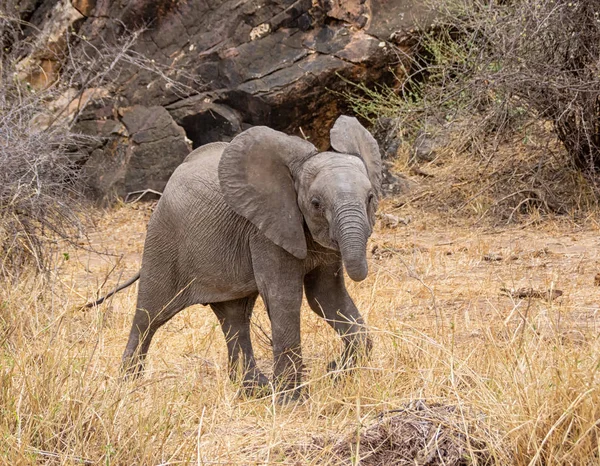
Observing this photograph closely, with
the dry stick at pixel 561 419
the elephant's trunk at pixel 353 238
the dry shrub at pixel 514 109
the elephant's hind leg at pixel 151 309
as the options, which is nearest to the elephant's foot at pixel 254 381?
the elephant's hind leg at pixel 151 309

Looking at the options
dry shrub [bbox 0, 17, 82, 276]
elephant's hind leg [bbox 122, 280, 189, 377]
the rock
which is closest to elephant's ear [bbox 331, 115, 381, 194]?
elephant's hind leg [bbox 122, 280, 189, 377]

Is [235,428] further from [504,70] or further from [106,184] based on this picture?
[106,184]

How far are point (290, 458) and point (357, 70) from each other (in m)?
8.14

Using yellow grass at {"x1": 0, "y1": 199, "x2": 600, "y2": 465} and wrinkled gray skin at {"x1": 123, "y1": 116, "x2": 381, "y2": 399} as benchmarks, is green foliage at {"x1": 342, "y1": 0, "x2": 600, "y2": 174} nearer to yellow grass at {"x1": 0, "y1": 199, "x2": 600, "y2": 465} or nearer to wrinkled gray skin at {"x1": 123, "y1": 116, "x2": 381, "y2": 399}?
yellow grass at {"x1": 0, "y1": 199, "x2": 600, "y2": 465}

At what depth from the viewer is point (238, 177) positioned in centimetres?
490

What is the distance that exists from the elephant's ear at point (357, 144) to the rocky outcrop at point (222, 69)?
6452 millimetres

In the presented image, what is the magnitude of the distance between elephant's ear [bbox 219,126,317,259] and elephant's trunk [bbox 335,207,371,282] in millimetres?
439

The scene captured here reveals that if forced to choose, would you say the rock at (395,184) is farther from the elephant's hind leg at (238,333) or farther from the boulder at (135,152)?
the elephant's hind leg at (238,333)


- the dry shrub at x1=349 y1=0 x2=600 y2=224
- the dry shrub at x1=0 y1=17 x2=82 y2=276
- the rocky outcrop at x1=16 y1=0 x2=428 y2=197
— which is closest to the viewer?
the dry shrub at x1=0 y1=17 x2=82 y2=276

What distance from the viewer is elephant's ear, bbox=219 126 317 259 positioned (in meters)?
4.77

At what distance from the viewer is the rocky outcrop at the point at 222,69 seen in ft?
37.6

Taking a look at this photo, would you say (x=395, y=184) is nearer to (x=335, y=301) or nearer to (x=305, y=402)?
(x=335, y=301)

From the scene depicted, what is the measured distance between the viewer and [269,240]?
492cm

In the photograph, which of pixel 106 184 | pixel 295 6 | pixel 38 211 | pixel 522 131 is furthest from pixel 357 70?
pixel 38 211
